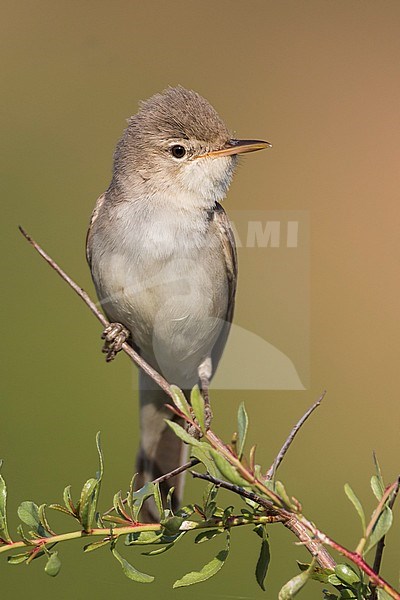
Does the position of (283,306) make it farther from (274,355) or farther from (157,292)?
A: (157,292)

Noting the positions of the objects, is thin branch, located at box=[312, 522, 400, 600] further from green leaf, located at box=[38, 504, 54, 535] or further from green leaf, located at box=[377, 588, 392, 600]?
green leaf, located at box=[38, 504, 54, 535]

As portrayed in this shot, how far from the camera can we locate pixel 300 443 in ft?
3.86

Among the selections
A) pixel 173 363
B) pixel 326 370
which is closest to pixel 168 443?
pixel 173 363

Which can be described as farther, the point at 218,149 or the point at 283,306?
the point at 218,149

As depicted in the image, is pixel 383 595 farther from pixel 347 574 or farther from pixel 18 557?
pixel 18 557

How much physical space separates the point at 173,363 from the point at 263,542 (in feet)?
2.58

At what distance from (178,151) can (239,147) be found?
208 millimetres

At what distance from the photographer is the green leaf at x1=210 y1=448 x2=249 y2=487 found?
0.57 m

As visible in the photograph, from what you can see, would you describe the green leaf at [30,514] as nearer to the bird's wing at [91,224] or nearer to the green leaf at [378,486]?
the green leaf at [378,486]

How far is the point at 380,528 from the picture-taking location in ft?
1.86

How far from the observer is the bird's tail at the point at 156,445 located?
131cm
